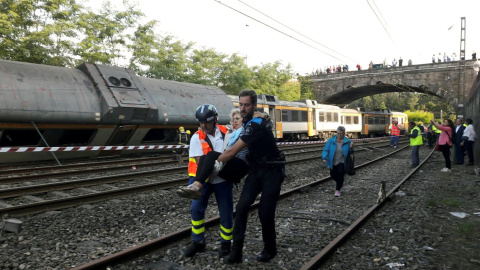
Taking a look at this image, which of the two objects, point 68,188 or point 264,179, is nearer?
point 264,179

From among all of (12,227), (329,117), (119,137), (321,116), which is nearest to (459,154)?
(119,137)

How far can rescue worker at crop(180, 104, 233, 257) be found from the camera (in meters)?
3.88

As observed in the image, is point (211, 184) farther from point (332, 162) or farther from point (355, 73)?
point (355, 73)

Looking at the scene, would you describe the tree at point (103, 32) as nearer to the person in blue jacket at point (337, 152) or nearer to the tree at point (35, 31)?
the tree at point (35, 31)

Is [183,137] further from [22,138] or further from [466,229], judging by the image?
[466,229]

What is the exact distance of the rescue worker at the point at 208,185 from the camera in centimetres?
388

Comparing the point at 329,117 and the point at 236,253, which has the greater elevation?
the point at 329,117

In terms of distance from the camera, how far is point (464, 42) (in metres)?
35.5

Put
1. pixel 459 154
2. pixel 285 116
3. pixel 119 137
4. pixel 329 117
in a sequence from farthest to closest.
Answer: pixel 329 117, pixel 285 116, pixel 119 137, pixel 459 154

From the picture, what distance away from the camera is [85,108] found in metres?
12.2

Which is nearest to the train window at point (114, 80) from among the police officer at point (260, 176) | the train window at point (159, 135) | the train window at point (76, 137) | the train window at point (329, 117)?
the train window at point (76, 137)

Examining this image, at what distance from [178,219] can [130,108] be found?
838 centimetres

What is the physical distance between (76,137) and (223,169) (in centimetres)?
1206

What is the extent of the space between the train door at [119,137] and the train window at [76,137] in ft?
2.46
